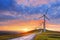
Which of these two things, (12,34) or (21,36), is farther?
(21,36)

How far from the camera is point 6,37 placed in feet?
94.8

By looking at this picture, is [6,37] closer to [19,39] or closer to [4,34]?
[4,34]

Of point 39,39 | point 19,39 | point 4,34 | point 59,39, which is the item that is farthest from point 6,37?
point 59,39

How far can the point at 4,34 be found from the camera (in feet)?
93.1

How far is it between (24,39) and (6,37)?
10.4 feet

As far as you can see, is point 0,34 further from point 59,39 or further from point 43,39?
point 59,39

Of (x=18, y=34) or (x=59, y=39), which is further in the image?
(x=59, y=39)

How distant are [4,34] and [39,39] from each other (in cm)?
611

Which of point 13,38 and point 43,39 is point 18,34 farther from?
point 43,39

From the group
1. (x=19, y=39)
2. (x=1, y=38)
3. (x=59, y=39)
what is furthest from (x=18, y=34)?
(x=59, y=39)

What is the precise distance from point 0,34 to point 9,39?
172 centimetres

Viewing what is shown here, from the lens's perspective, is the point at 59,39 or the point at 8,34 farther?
the point at 59,39

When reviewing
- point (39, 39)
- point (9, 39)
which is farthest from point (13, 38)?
point (39, 39)

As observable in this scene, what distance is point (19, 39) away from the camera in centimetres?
2783
